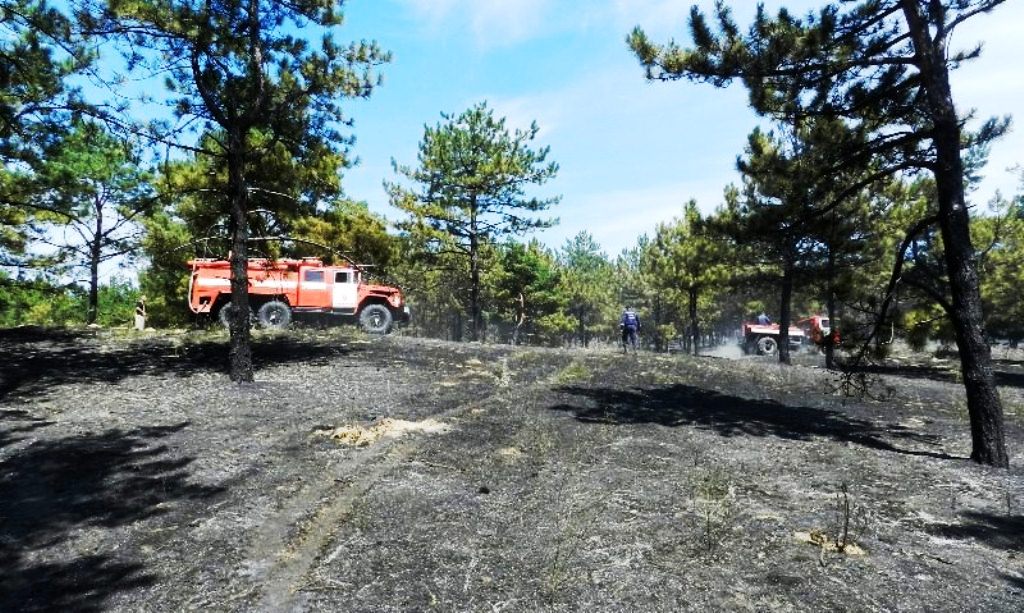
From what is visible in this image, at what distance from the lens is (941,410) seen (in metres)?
11.7

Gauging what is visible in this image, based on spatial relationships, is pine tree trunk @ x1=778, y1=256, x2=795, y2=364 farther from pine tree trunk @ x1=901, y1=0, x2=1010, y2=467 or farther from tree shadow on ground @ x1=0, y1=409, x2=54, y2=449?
tree shadow on ground @ x1=0, y1=409, x2=54, y2=449

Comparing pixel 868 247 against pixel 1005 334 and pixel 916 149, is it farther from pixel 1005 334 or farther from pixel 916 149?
pixel 1005 334

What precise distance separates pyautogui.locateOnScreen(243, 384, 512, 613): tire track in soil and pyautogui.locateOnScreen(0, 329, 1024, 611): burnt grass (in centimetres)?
2

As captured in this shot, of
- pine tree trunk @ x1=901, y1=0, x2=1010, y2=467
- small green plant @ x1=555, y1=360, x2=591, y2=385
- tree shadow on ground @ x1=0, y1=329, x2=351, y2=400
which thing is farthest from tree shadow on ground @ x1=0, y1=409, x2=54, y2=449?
pine tree trunk @ x1=901, y1=0, x2=1010, y2=467

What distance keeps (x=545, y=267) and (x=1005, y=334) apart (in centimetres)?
3244

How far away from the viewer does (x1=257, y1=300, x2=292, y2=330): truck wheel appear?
61.8 ft

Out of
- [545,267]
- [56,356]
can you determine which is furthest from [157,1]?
[545,267]

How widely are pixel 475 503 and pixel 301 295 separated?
1629 cm

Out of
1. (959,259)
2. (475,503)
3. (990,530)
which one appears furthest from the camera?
(959,259)

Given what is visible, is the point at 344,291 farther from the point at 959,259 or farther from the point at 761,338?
the point at 761,338

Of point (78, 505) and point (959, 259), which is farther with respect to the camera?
point (959, 259)

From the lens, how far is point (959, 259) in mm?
7258

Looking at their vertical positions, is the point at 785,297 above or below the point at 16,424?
above

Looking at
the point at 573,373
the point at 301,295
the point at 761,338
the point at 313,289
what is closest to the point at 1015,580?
the point at 573,373
